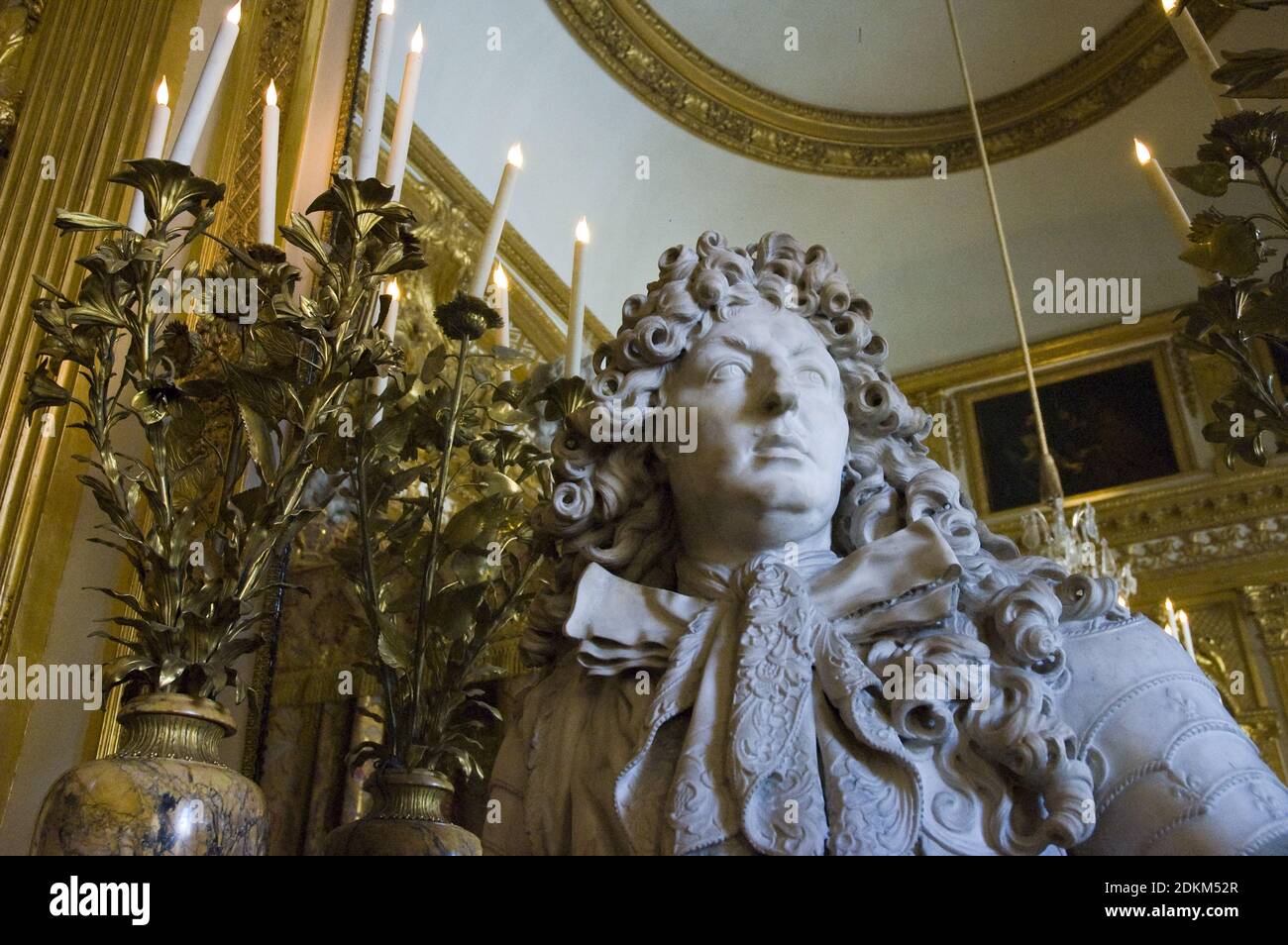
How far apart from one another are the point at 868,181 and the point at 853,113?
20.6 inches

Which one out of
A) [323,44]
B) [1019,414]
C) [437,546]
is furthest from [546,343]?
[437,546]

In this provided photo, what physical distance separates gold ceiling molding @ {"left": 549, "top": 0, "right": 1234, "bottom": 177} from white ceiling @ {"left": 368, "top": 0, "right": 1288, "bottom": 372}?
0.10 meters

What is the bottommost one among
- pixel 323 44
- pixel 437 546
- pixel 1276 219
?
pixel 437 546

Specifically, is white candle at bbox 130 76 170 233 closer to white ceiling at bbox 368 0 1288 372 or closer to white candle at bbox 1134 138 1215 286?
white candle at bbox 1134 138 1215 286

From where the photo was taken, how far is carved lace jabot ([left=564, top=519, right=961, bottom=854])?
1.29 m

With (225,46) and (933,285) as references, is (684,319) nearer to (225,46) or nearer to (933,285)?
(225,46)

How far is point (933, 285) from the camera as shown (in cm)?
885

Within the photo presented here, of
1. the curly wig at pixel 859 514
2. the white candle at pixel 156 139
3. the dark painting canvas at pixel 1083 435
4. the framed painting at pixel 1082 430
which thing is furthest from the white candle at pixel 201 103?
the dark painting canvas at pixel 1083 435

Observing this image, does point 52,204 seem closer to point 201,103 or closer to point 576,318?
point 201,103

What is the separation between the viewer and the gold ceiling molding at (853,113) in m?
7.23

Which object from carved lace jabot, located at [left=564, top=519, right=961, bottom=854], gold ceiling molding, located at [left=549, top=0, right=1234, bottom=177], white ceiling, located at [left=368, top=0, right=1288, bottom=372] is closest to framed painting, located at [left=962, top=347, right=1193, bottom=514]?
white ceiling, located at [left=368, top=0, right=1288, bottom=372]

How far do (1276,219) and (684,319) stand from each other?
831mm

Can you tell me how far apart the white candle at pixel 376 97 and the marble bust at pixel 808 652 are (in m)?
0.59

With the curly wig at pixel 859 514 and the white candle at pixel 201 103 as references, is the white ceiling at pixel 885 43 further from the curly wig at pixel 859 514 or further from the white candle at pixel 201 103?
the curly wig at pixel 859 514
